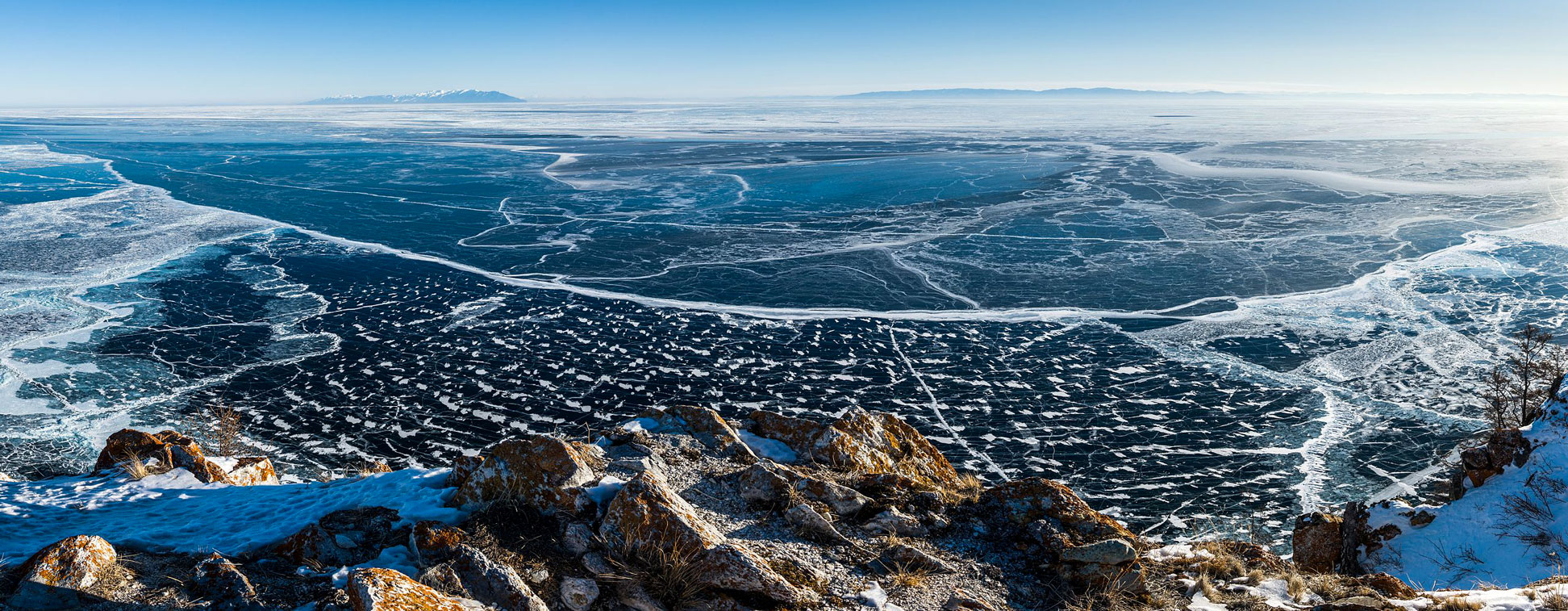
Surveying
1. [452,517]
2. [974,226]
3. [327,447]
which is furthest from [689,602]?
[974,226]

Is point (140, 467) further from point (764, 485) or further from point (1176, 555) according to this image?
point (1176, 555)

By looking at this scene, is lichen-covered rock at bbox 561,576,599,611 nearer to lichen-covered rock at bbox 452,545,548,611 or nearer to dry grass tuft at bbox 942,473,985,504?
lichen-covered rock at bbox 452,545,548,611

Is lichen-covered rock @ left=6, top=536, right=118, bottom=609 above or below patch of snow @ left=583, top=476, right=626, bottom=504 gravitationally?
above

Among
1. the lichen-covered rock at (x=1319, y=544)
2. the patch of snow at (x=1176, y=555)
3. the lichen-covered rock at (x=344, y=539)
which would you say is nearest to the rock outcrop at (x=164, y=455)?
the lichen-covered rock at (x=344, y=539)

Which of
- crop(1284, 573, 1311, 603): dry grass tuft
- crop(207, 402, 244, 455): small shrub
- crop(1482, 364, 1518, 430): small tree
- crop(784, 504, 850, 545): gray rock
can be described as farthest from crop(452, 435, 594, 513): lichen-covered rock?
crop(1482, 364, 1518, 430): small tree

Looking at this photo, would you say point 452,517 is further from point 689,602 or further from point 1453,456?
point 1453,456

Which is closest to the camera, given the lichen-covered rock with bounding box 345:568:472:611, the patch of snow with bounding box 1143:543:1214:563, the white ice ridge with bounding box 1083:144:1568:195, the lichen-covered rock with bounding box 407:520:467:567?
the lichen-covered rock with bounding box 345:568:472:611

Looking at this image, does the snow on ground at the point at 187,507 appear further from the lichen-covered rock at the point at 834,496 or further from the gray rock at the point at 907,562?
the gray rock at the point at 907,562

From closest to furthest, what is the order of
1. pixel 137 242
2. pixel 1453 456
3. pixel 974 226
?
1. pixel 1453 456
2. pixel 137 242
3. pixel 974 226
